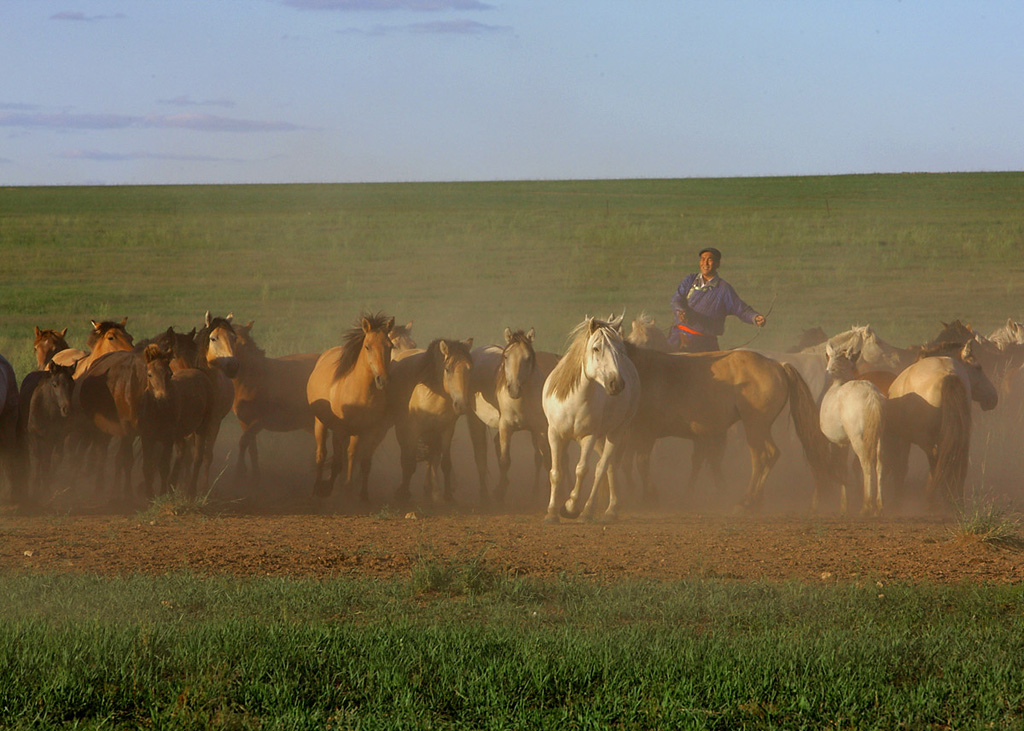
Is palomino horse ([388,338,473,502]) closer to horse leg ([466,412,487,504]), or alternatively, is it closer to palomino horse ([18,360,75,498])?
horse leg ([466,412,487,504])

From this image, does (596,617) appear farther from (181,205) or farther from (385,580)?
(181,205)

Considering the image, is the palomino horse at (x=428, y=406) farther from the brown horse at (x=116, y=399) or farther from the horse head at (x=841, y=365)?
the horse head at (x=841, y=365)

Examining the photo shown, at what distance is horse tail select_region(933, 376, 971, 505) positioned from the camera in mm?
10641

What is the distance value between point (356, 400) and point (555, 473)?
2565 mm

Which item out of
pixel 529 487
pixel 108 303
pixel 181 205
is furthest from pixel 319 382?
pixel 181 205

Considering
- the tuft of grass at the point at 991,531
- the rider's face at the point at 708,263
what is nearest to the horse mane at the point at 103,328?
the rider's face at the point at 708,263

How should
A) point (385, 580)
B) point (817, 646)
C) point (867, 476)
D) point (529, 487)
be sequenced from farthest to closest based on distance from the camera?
1. point (529, 487)
2. point (867, 476)
3. point (385, 580)
4. point (817, 646)

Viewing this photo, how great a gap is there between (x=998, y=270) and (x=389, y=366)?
28409mm

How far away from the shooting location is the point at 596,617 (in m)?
6.28

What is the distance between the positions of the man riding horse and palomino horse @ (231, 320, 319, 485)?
4.49 meters

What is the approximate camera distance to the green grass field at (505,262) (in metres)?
27.3

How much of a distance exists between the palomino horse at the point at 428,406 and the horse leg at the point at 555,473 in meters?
1.37

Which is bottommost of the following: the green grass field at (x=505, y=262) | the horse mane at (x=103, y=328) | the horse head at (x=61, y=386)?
the horse head at (x=61, y=386)

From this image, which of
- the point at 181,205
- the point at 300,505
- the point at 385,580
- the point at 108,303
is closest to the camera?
the point at 385,580
